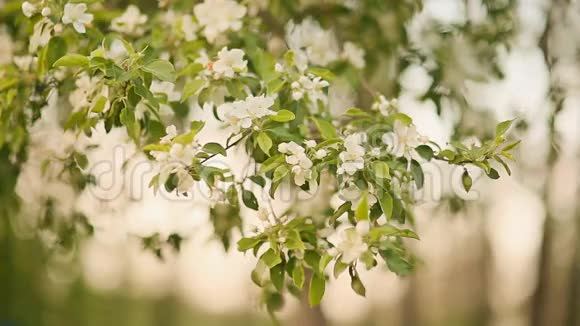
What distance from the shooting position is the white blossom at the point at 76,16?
132 cm

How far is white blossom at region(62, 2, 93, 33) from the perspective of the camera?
1317 mm

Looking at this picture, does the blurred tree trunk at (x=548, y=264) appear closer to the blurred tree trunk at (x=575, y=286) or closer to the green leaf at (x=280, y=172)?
the blurred tree trunk at (x=575, y=286)

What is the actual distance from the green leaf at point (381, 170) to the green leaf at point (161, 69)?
0.39 m

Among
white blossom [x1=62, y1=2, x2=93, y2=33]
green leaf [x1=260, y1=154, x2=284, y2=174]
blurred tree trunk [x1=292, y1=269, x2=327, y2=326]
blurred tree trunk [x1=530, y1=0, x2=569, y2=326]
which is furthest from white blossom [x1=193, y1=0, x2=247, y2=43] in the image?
blurred tree trunk [x1=530, y1=0, x2=569, y2=326]

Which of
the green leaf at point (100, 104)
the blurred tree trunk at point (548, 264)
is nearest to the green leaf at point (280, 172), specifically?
the green leaf at point (100, 104)

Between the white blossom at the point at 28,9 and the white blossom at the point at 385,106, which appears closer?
the white blossom at the point at 28,9

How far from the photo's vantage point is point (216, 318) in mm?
4672

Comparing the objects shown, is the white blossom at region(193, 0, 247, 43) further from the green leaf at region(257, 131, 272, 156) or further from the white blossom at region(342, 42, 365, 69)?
the green leaf at region(257, 131, 272, 156)

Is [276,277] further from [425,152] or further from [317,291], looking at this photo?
[425,152]

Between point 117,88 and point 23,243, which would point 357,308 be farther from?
point 117,88

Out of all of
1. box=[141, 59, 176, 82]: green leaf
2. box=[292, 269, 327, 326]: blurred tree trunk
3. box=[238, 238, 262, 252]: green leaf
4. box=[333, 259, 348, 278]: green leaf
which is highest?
box=[141, 59, 176, 82]: green leaf

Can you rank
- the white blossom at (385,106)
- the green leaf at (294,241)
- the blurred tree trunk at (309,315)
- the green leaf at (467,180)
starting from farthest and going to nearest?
1. the blurred tree trunk at (309,315)
2. the white blossom at (385,106)
3. the green leaf at (467,180)
4. the green leaf at (294,241)

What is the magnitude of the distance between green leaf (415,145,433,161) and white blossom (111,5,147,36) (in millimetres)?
781

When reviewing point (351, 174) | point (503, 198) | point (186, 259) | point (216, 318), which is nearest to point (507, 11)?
point (351, 174)
